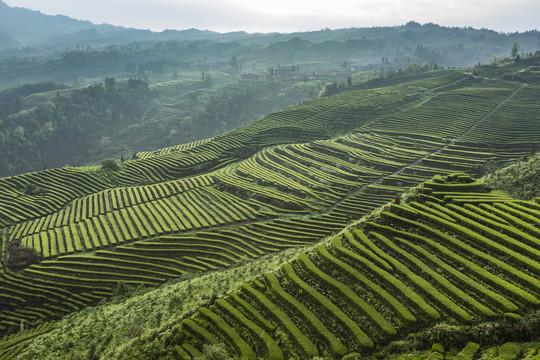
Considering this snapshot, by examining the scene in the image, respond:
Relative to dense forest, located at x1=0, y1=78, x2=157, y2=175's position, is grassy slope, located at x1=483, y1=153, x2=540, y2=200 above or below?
above

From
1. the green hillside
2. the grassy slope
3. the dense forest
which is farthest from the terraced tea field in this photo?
the dense forest

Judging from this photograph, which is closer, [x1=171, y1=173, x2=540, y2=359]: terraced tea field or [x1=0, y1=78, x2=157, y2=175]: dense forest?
[x1=171, y1=173, x2=540, y2=359]: terraced tea field

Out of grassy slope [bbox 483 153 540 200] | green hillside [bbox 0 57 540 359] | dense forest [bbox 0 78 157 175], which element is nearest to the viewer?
green hillside [bbox 0 57 540 359]

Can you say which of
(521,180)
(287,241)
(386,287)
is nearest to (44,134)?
(287,241)

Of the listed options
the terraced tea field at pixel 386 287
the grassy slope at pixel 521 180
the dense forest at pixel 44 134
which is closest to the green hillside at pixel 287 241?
the terraced tea field at pixel 386 287

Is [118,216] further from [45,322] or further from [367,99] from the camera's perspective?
[367,99]

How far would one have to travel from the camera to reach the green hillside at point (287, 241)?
22.2 metres

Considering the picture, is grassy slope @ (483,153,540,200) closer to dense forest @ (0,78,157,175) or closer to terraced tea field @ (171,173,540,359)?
terraced tea field @ (171,173,540,359)

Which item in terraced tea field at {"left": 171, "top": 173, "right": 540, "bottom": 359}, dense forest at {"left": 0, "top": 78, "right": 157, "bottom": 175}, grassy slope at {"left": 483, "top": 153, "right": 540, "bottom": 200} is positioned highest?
grassy slope at {"left": 483, "top": 153, "right": 540, "bottom": 200}

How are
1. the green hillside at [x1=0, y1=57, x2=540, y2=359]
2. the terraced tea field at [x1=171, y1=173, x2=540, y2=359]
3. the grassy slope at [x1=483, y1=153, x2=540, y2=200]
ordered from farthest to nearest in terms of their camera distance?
the grassy slope at [x1=483, y1=153, x2=540, y2=200], the green hillside at [x1=0, y1=57, x2=540, y2=359], the terraced tea field at [x1=171, y1=173, x2=540, y2=359]

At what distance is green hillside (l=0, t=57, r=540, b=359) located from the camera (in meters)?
22.2

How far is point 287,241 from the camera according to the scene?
4691cm

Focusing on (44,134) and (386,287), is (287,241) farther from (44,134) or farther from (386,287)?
(44,134)

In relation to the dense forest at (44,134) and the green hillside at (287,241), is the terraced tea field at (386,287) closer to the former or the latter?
the green hillside at (287,241)
